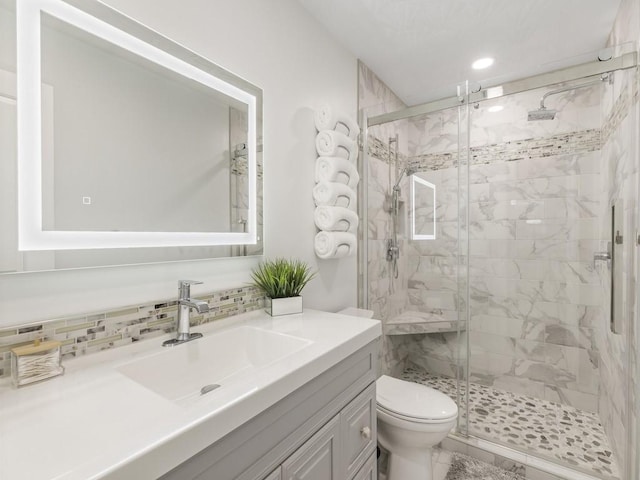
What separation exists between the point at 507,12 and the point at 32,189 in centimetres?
233

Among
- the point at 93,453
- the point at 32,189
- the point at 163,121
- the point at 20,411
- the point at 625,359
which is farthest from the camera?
the point at 625,359

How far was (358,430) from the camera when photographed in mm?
1155

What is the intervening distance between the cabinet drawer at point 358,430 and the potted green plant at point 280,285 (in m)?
0.46

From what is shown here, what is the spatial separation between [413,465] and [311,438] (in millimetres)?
1021

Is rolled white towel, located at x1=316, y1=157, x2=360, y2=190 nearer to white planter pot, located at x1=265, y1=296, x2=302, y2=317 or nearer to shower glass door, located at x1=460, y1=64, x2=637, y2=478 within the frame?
white planter pot, located at x1=265, y1=296, x2=302, y2=317

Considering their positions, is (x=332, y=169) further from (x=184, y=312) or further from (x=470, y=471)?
(x=470, y=471)

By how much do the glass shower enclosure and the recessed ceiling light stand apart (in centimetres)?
49

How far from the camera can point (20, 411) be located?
628 mm

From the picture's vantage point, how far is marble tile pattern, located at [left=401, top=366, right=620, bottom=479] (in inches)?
67.9

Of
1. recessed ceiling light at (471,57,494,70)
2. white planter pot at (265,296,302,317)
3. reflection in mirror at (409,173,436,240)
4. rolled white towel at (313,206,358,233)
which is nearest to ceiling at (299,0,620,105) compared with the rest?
recessed ceiling light at (471,57,494,70)

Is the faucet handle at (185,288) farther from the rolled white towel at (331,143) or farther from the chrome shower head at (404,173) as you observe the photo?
the chrome shower head at (404,173)

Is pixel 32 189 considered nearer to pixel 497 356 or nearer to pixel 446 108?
pixel 446 108

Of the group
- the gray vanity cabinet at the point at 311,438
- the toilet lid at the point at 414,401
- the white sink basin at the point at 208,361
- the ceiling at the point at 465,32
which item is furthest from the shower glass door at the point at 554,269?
the white sink basin at the point at 208,361

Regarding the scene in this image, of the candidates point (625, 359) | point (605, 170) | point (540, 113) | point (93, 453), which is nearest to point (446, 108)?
point (540, 113)
